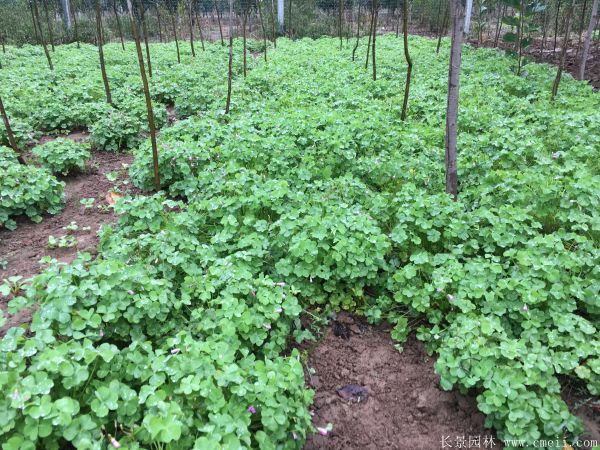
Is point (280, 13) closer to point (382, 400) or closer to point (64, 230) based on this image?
point (64, 230)

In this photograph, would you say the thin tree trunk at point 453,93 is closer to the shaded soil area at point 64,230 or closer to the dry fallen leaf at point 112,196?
the shaded soil area at point 64,230

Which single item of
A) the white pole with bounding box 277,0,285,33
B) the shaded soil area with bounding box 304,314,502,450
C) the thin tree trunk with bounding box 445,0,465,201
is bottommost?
the shaded soil area with bounding box 304,314,502,450

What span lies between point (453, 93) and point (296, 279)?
2.35 m

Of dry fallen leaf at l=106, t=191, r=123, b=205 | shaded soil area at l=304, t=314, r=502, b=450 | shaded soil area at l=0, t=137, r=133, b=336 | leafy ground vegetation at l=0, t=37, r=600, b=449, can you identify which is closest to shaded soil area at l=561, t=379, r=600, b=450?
leafy ground vegetation at l=0, t=37, r=600, b=449

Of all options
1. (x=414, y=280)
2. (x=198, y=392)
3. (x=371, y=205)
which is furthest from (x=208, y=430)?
(x=371, y=205)

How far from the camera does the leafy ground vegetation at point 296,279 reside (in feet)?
6.94

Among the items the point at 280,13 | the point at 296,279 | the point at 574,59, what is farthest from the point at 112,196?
the point at 280,13

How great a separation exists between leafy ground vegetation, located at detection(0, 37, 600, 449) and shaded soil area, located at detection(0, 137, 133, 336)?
46 centimetres

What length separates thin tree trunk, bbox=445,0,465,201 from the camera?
12.6ft

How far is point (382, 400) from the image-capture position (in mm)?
2754

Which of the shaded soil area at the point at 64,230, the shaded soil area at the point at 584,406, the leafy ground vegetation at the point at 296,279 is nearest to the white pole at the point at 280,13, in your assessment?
the leafy ground vegetation at the point at 296,279

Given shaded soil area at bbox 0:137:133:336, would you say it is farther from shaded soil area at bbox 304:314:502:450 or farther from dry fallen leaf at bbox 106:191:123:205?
shaded soil area at bbox 304:314:502:450

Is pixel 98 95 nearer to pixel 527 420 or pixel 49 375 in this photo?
pixel 49 375

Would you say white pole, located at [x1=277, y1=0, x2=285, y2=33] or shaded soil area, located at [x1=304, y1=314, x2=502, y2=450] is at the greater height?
white pole, located at [x1=277, y1=0, x2=285, y2=33]
